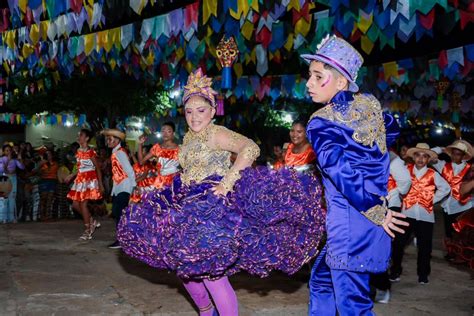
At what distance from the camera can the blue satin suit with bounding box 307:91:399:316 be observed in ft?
10.1

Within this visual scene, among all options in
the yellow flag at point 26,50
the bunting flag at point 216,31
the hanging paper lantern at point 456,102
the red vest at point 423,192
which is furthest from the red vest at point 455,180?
the hanging paper lantern at point 456,102

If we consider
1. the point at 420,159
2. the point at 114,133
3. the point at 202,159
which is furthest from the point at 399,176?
the point at 114,133

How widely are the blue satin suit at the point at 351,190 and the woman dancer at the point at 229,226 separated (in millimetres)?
321

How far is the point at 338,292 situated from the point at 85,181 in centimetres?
714

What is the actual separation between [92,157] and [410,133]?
2810 centimetres

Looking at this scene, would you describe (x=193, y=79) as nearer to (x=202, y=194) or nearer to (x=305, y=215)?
(x=202, y=194)

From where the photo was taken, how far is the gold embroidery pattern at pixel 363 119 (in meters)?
3.17

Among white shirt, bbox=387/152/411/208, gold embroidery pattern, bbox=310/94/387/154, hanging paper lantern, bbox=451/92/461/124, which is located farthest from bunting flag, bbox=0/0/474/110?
hanging paper lantern, bbox=451/92/461/124

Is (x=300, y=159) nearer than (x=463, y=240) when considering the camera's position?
Yes

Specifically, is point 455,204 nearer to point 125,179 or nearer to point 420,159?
point 420,159

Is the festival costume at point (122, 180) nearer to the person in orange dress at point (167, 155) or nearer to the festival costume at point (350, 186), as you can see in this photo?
the person in orange dress at point (167, 155)

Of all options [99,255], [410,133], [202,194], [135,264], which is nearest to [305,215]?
[202,194]

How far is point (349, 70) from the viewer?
3311 mm

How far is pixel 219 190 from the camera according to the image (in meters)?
3.68
